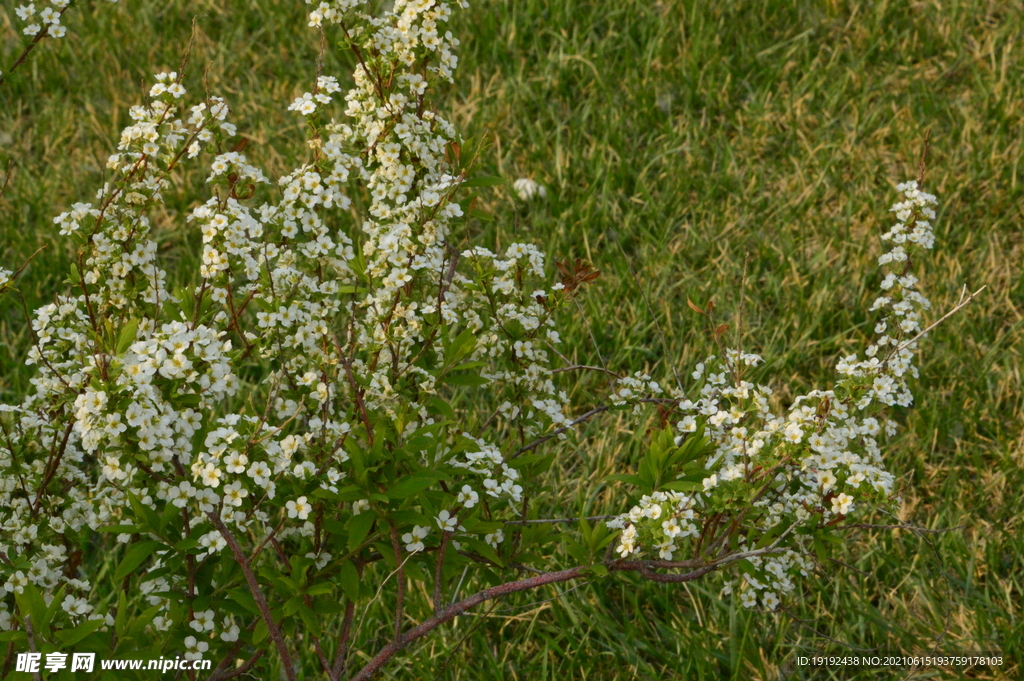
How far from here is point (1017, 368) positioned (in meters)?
3.68

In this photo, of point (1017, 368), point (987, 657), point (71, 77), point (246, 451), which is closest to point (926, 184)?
point (1017, 368)

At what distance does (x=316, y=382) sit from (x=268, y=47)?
321 cm

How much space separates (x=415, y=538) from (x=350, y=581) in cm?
17

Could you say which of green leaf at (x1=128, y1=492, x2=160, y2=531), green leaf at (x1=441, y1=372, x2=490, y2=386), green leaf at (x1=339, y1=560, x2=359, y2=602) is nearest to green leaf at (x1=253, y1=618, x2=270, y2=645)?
green leaf at (x1=339, y1=560, x2=359, y2=602)

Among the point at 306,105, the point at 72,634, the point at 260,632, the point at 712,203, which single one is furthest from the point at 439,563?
the point at 712,203

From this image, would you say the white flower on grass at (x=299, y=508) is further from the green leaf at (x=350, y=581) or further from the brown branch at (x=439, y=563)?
the brown branch at (x=439, y=563)

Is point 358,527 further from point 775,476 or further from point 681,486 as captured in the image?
point 775,476

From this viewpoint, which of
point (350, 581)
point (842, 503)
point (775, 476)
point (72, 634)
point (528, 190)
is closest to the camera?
point (72, 634)

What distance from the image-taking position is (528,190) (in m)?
4.30

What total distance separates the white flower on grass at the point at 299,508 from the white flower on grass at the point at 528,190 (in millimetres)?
2432

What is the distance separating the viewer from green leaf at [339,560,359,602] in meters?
2.17

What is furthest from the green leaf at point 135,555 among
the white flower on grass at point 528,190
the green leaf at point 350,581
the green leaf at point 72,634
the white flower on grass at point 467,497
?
the white flower on grass at point 528,190

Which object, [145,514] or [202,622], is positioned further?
[202,622]

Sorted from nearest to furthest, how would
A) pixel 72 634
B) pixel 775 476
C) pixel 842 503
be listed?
1. pixel 72 634
2. pixel 842 503
3. pixel 775 476
